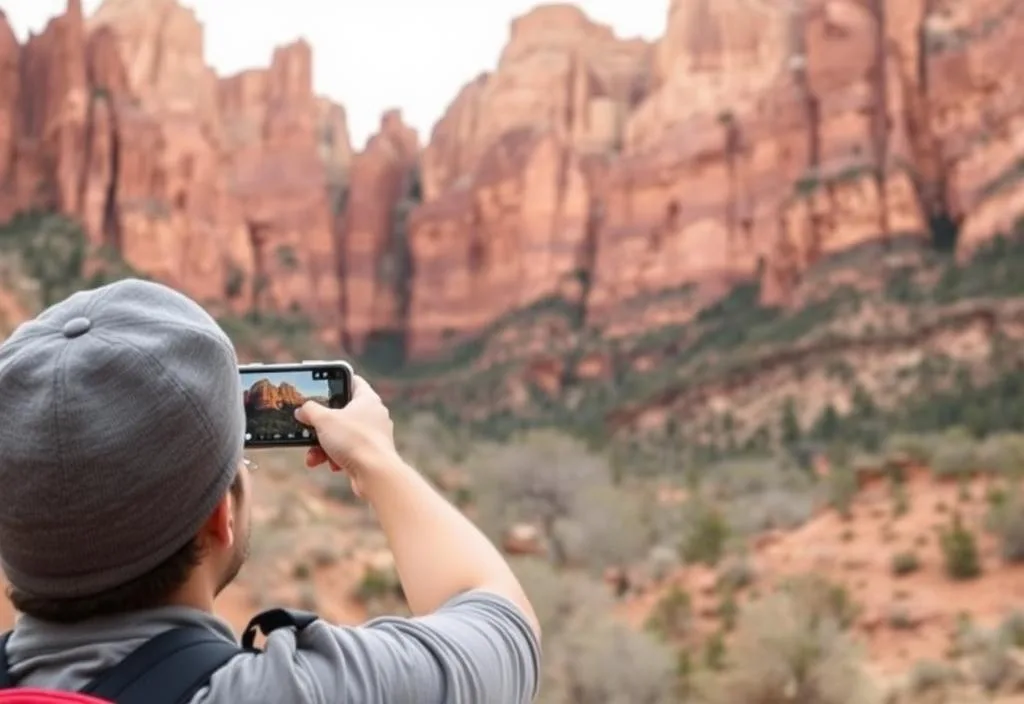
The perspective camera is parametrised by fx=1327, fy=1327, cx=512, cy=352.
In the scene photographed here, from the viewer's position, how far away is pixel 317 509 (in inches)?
989

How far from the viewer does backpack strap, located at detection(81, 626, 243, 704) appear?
1.15 metres

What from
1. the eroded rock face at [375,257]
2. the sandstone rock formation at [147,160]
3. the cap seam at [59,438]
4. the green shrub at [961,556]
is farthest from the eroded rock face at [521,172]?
the cap seam at [59,438]

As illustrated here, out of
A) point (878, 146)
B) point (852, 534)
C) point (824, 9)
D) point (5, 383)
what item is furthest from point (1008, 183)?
point (5, 383)

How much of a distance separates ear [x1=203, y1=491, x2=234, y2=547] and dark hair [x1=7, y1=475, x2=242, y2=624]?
0.02 metres

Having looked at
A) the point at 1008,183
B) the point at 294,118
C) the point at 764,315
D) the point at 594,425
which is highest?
the point at 294,118

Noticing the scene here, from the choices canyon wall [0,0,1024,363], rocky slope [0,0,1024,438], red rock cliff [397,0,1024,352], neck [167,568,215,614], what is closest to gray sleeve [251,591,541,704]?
neck [167,568,215,614]

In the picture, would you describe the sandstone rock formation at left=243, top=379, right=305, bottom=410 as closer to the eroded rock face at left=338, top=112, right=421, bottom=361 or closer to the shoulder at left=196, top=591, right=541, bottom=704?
the shoulder at left=196, top=591, right=541, bottom=704

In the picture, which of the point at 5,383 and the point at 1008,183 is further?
the point at 1008,183

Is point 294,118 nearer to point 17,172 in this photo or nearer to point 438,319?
point 438,319

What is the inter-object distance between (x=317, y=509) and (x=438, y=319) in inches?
1833

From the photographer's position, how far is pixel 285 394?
1.76 meters

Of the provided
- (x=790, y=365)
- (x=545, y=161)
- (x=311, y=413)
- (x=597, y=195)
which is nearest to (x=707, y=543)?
(x=311, y=413)

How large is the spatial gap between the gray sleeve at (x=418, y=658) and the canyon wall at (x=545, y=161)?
1839 inches

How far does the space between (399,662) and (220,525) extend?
229mm
